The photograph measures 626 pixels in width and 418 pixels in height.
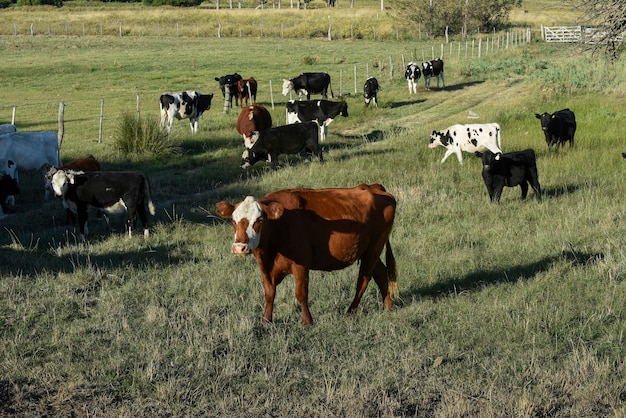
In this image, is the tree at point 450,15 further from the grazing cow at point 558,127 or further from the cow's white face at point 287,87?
the grazing cow at point 558,127

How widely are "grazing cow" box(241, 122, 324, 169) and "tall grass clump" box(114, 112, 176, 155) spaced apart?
255 centimetres

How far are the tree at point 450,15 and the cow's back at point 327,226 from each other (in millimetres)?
61054

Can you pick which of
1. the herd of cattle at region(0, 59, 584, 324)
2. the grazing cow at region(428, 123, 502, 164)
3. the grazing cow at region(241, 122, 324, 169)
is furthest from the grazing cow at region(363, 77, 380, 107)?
the grazing cow at region(428, 123, 502, 164)

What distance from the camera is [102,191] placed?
42.8 ft

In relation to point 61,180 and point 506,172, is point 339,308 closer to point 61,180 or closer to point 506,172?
point 61,180

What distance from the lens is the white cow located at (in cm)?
1725

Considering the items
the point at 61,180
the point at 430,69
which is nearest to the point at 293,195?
the point at 61,180

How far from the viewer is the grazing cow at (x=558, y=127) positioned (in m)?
19.4

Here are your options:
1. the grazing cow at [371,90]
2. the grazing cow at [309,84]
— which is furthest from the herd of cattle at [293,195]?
the grazing cow at [309,84]

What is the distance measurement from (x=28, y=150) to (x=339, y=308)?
11.3m

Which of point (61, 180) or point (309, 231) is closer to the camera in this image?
point (309, 231)

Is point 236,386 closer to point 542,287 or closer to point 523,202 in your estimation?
point 542,287

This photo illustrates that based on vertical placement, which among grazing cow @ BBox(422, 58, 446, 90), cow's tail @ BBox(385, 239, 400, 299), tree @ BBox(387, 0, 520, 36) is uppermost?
tree @ BBox(387, 0, 520, 36)

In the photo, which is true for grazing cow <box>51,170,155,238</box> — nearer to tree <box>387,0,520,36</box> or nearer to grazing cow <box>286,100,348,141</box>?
grazing cow <box>286,100,348,141</box>
